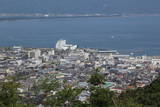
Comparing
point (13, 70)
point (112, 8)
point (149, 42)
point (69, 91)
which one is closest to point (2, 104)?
point (69, 91)

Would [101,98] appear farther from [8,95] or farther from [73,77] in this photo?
[73,77]

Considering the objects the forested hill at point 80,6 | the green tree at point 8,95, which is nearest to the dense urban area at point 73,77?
the green tree at point 8,95

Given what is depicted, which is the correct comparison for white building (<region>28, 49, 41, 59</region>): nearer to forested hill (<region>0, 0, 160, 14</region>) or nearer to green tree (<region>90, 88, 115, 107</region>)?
green tree (<region>90, 88, 115, 107</region>)

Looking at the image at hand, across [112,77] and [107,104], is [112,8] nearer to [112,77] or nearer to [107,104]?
[112,77]

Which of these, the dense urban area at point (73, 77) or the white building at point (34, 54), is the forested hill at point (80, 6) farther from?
the dense urban area at point (73, 77)

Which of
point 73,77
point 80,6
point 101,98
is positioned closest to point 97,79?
point 101,98
